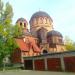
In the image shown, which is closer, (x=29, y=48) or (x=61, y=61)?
(x=61, y=61)

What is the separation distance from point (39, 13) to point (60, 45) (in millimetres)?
13033

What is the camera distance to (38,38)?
6291cm

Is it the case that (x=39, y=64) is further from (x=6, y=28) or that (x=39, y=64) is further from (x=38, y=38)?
(x=38, y=38)

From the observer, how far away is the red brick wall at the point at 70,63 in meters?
28.8

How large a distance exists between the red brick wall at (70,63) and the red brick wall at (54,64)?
171cm

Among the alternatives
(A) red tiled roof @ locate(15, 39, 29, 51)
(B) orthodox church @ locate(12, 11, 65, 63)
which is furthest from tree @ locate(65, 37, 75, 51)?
(A) red tiled roof @ locate(15, 39, 29, 51)

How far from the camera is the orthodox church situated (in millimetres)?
50469

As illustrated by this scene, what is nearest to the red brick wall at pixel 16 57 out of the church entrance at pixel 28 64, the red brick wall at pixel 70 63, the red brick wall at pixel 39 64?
the church entrance at pixel 28 64

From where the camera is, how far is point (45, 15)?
212ft

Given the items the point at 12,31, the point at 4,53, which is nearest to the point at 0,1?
the point at 12,31

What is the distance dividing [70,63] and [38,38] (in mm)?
34010

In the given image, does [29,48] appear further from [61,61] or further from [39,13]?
[61,61]

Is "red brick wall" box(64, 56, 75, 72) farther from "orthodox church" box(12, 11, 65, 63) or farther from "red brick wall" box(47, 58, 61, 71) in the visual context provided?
"orthodox church" box(12, 11, 65, 63)

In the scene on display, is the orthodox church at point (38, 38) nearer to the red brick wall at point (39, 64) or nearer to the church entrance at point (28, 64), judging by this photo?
the church entrance at point (28, 64)
